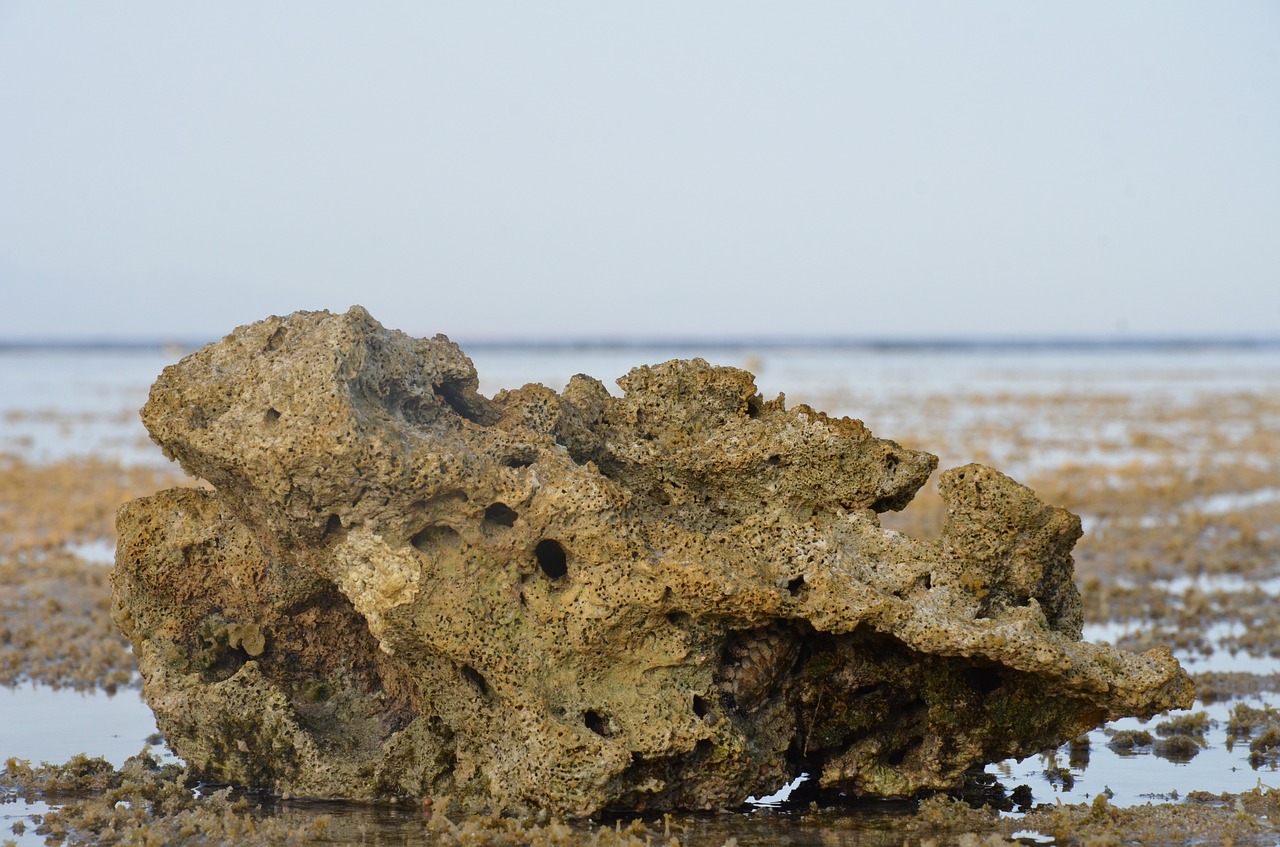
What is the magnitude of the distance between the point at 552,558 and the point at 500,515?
487 mm

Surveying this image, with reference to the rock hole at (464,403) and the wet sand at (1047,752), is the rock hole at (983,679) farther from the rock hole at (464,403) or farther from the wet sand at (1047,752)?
the rock hole at (464,403)

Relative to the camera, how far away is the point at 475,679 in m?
8.42

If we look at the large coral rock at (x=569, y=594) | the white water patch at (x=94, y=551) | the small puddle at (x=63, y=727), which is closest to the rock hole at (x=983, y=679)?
the large coral rock at (x=569, y=594)

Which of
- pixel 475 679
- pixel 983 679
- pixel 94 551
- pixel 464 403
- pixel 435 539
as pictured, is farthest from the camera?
pixel 94 551

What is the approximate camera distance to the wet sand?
7.79 metres

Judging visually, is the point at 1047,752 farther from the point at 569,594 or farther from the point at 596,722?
the point at 569,594

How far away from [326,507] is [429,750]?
6.00 feet

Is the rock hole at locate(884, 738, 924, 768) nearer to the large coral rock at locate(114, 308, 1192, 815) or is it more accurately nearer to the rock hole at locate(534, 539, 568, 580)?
the large coral rock at locate(114, 308, 1192, 815)

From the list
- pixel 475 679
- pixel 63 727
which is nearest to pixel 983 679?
pixel 475 679

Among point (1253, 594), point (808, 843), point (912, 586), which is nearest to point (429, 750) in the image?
point (808, 843)

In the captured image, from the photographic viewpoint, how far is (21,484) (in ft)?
93.2

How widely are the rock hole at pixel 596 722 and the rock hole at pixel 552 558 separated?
88 centimetres

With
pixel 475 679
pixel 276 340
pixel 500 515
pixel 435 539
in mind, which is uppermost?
pixel 276 340

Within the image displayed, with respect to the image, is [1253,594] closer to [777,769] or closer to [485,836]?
[777,769]
